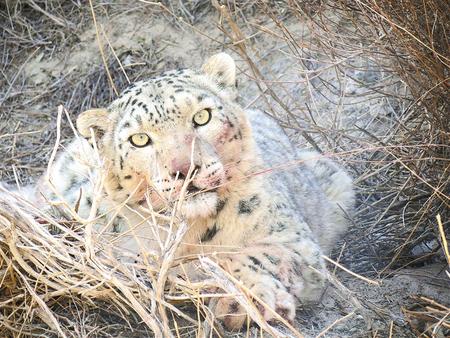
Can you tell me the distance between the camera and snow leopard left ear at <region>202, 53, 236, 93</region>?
4.88 m

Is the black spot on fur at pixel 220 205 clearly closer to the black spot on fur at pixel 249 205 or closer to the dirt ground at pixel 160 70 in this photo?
the black spot on fur at pixel 249 205

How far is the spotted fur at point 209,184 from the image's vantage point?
4250 mm

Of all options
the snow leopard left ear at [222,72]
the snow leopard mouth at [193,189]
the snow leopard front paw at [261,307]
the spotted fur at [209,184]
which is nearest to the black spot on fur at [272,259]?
the spotted fur at [209,184]

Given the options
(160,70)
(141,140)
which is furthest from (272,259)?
(160,70)

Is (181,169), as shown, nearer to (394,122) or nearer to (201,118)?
(201,118)

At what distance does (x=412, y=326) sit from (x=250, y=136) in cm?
125

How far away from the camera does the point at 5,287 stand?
434 cm

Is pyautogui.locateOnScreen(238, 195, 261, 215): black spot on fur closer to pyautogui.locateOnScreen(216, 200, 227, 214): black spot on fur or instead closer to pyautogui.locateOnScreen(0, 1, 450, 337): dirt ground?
pyautogui.locateOnScreen(216, 200, 227, 214): black spot on fur

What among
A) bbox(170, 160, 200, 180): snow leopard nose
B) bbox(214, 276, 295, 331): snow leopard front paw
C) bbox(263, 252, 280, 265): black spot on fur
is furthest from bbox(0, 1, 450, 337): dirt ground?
bbox(170, 160, 200, 180): snow leopard nose

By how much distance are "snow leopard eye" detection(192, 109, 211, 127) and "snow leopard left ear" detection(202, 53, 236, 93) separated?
42 cm

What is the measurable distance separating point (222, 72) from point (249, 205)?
→ 2.38 ft

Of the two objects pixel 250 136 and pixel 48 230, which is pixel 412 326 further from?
pixel 48 230

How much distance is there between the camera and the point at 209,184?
4.29 meters

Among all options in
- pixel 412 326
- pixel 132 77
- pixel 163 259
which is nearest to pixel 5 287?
pixel 163 259
